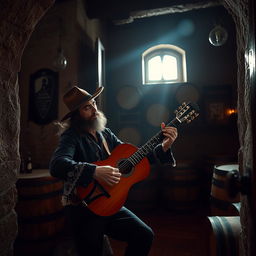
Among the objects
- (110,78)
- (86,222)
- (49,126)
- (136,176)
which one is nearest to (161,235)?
(136,176)

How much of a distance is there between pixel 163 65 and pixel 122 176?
411cm

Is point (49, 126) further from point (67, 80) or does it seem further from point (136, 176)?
→ point (136, 176)

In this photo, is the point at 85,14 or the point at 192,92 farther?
the point at 192,92

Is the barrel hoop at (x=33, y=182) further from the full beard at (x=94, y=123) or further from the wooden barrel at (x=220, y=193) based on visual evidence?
the wooden barrel at (x=220, y=193)

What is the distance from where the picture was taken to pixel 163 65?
17.4 ft

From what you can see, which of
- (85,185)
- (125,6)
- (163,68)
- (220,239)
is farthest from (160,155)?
(163,68)

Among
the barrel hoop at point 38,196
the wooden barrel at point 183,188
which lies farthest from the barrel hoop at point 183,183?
the barrel hoop at point 38,196

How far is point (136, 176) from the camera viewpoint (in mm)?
1845

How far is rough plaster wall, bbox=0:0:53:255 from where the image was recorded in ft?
4.32

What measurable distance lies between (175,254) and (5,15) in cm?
269

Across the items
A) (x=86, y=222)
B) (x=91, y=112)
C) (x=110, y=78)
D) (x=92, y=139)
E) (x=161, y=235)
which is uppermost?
(x=110, y=78)

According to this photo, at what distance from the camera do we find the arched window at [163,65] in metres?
5.19

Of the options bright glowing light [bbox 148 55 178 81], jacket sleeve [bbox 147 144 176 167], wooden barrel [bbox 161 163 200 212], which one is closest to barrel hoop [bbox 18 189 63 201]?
jacket sleeve [bbox 147 144 176 167]

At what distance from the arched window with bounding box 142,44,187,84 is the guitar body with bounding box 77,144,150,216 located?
360 cm
